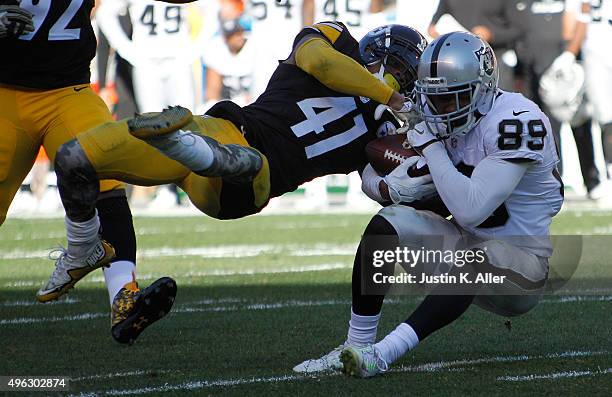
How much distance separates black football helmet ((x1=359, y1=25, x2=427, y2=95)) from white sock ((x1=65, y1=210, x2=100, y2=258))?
1.35m

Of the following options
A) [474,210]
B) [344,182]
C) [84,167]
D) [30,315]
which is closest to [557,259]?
[474,210]

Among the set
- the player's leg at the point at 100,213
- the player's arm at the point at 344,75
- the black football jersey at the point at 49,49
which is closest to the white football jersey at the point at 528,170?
the player's arm at the point at 344,75

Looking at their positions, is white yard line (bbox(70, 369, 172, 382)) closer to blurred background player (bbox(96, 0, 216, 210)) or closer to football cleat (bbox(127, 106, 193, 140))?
football cleat (bbox(127, 106, 193, 140))

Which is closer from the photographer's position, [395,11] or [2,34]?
[2,34]

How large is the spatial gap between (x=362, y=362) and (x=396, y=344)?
162 mm

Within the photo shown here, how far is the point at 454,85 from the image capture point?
4.38 meters

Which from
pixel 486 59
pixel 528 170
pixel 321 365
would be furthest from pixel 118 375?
pixel 486 59

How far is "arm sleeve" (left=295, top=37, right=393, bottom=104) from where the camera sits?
15.4 feet

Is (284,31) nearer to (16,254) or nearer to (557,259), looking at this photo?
(16,254)

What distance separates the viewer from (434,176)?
4332 mm

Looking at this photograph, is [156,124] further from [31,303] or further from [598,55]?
[598,55]

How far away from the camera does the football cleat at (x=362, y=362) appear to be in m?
4.18

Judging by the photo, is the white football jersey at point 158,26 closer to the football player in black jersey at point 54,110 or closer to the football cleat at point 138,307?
the football player in black jersey at point 54,110

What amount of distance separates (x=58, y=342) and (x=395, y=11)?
25.4ft
